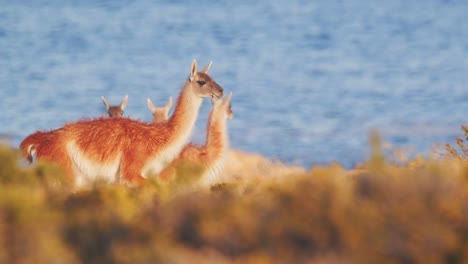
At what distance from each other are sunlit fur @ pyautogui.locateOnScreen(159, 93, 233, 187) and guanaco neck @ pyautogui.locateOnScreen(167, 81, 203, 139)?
238mm

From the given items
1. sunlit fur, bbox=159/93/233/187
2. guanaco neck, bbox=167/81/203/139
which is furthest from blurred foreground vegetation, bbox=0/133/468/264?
guanaco neck, bbox=167/81/203/139

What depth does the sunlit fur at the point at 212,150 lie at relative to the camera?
42.0ft

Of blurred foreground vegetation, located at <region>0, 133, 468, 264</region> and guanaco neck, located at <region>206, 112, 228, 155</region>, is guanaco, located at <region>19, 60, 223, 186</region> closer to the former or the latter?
guanaco neck, located at <region>206, 112, 228, 155</region>

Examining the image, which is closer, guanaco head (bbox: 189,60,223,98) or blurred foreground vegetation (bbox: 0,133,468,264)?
blurred foreground vegetation (bbox: 0,133,468,264)

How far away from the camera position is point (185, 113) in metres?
13.2

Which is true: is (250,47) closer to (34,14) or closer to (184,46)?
(184,46)

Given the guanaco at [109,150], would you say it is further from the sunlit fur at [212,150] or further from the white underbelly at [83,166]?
the sunlit fur at [212,150]

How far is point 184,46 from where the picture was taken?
4912 centimetres

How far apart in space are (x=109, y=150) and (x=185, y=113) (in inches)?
47.7

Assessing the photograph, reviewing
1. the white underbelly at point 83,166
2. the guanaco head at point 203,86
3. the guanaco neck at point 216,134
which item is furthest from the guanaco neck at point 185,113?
the white underbelly at point 83,166

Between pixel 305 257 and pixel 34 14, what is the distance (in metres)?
51.5

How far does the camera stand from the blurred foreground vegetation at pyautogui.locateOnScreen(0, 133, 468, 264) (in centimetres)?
707

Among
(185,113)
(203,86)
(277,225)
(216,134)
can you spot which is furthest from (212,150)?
(277,225)

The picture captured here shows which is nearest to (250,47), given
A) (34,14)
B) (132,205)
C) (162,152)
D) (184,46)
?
(184,46)
